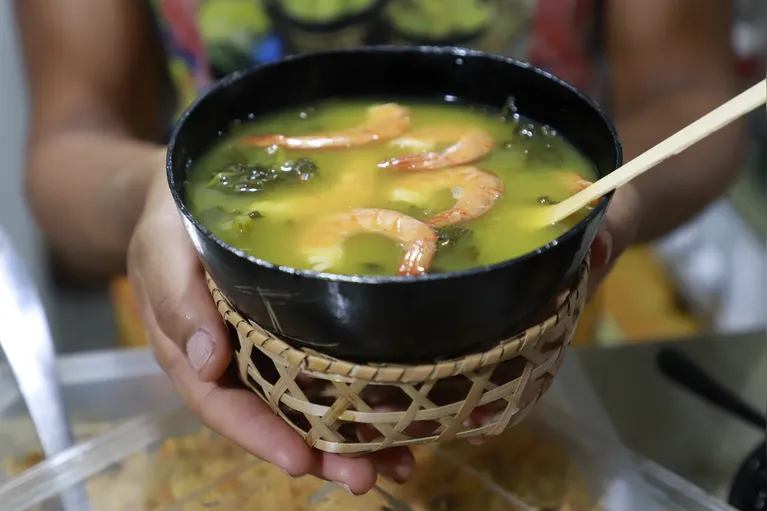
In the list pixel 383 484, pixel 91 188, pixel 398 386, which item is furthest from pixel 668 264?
pixel 398 386

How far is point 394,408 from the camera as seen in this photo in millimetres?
671

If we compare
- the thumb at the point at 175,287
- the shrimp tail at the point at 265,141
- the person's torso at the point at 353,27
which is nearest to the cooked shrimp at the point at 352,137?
the shrimp tail at the point at 265,141

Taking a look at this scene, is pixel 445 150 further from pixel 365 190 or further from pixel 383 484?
pixel 383 484

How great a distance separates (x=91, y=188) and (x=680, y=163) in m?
1.05

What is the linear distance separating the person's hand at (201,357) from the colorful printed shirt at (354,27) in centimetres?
52

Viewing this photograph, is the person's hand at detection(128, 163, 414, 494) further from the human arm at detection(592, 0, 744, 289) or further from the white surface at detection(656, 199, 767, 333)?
the white surface at detection(656, 199, 767, 333)

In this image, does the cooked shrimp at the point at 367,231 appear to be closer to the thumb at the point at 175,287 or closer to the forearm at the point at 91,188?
the thumb at the point at 175,287

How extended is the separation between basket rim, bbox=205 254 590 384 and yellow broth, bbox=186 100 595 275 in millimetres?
72

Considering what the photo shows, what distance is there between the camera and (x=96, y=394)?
115 centimetres

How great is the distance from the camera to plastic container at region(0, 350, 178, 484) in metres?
1.06

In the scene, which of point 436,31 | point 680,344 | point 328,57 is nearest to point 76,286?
point 436,31

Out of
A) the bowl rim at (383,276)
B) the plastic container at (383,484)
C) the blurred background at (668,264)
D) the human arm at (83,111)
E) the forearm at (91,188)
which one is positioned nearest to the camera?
the bowl rim at (383,276)

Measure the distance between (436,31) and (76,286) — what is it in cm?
134

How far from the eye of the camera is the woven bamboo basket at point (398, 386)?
24.3 inches
